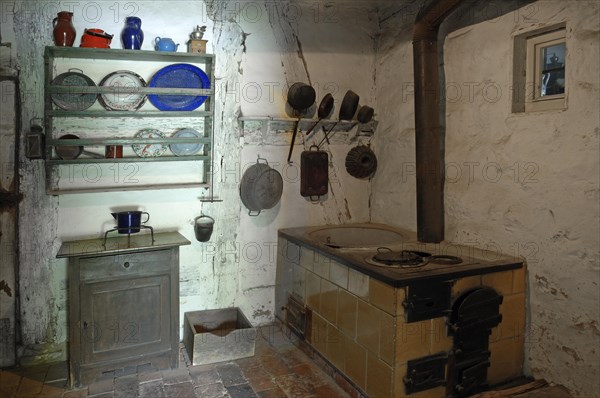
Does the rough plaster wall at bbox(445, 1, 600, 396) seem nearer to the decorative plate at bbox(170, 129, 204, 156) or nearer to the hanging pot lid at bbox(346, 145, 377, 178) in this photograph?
the hanging pot lid at bbox(346, 145, 377, 178)

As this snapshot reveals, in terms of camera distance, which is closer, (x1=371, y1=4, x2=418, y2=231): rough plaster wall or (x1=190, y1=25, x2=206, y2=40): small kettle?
(x1=190, y1=25, x2=206, y2=40): small kettle

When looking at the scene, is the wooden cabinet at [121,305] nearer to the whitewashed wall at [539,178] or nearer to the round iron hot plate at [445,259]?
the round iron hot plate at [445,259]

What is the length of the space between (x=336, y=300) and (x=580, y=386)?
122cm

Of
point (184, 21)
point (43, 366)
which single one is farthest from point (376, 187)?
point (43, 366)

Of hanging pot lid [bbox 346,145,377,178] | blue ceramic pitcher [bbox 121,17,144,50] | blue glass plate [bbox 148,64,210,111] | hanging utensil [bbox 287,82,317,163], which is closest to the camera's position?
blue ceramic pitcher [bbox 121,17,144,50]

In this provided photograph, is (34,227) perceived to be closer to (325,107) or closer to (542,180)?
(325,107)

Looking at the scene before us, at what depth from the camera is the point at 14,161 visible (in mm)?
2586

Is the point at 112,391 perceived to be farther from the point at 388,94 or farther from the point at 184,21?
the point at 388,94

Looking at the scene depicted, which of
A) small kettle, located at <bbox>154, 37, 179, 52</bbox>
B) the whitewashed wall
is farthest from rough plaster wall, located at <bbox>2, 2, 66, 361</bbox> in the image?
the whitewashed wall

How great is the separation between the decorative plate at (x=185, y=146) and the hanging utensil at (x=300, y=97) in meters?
0.69

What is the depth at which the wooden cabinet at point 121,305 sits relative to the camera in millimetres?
2406

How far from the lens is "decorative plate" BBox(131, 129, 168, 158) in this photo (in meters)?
2.81

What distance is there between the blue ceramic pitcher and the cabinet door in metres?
1.37

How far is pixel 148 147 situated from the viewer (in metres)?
2.84
